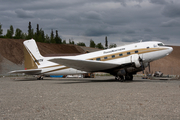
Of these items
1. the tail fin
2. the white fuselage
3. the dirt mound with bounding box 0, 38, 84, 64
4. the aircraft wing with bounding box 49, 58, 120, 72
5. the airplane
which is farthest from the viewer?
the dirt mound with bounding box 0, 38, 84, 64

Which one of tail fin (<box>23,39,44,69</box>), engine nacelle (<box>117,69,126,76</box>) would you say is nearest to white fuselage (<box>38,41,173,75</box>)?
engine nacelle (<box>117,69,126,76</box>)

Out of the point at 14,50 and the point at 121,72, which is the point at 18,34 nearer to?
the point at 14,50

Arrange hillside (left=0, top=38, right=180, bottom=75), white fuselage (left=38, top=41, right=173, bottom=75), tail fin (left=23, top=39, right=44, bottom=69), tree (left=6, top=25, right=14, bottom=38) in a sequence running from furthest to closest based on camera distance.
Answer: tree (left=6, top=25, right=14, bottom=38) < hillside (left=0, top=38, right=180, bottom=75) < tail fin (left=23, top=39, right=44, bottom=69) < white fuselage (left=38, top=41, right=173, bottom=75)

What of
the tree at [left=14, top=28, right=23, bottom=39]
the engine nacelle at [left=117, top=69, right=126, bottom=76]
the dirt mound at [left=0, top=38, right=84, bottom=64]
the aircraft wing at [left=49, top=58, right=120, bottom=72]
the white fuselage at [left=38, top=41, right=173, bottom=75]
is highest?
the tree at [left=14, top=28, right=23, bottom=39]

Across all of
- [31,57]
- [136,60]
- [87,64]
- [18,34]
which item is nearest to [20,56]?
[18,34]

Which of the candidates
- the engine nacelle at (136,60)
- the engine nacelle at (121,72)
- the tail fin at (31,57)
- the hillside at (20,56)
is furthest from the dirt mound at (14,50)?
the engine nacelle at (136,60)

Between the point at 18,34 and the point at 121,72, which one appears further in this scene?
the point at 18,34

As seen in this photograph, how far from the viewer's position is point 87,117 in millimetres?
5562

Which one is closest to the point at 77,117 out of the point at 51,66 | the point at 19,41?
the point at 51,66

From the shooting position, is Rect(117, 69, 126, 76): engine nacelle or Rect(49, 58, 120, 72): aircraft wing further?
Rect(117, 69, 126, 76): engine nacelle

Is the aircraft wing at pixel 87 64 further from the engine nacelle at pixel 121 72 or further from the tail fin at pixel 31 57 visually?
the tail fin at pixel 31 57

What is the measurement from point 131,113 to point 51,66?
19919mm

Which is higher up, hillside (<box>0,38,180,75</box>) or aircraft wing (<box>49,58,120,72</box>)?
hillside (<box>0,38,180,75</box>)

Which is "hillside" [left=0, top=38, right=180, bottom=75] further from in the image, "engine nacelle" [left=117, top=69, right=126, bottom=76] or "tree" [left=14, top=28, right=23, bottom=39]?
"engine nacelle" [left=117, top=69, right=126, bottom=76]
